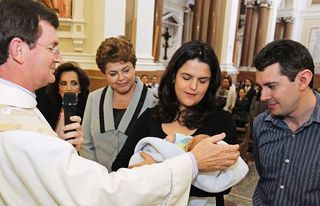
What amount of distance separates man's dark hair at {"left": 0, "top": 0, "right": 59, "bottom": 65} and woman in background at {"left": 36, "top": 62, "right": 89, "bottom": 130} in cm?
161

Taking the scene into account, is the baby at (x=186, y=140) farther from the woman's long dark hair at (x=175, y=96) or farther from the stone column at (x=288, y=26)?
the stone column at (x=288, y=26)

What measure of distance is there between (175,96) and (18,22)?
3.10 feet

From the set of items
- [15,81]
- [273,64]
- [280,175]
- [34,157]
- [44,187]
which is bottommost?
[280,175]

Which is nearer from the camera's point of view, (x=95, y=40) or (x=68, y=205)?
(x=68, y=205)

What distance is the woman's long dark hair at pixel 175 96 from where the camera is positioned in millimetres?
1610

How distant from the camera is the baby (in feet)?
4.44

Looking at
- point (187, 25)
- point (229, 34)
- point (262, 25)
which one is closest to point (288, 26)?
point (262, 25)

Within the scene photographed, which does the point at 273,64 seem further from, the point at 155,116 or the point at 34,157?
the point at 34,157

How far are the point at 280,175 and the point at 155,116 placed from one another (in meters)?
0.74

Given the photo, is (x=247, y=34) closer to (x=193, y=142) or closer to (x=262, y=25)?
(x=262, y=25)

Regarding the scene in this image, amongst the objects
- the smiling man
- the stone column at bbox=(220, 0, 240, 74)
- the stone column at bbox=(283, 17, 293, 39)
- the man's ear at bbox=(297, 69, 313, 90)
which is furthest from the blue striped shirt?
the stone column at bbox=(283, 17, 293, 39)

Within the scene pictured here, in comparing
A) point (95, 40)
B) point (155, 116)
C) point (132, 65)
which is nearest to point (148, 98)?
point (132, 65)

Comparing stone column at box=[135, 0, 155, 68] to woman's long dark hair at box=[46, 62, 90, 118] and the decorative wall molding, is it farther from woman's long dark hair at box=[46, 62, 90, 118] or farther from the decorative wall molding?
woman's long dark hair at box=[46, 62, 90, 118]

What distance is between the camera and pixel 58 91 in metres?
2.87
